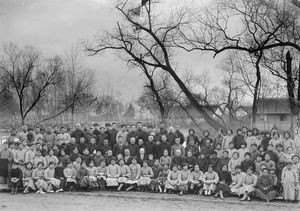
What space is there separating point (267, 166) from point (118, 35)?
39.1 feet

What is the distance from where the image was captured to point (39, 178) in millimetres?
13891

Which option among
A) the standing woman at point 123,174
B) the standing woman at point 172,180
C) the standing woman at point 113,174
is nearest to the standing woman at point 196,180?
the standing woman at point 172,180

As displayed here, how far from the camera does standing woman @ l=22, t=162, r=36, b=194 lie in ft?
45.0

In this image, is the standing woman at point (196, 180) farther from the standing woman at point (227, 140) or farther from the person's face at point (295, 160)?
the person's face at point (295, 160)

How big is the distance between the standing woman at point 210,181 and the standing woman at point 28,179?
5732 mm

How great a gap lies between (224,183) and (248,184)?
0.77m

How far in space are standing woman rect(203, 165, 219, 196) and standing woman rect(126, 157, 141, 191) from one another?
2.38 meters

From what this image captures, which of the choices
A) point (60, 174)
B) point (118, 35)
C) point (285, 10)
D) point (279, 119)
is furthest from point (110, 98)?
point (60, 174)

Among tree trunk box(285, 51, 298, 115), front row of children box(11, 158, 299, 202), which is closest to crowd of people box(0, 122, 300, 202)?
front row of children box(11, 158, 299, 202)

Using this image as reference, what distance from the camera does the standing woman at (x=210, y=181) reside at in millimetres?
13312

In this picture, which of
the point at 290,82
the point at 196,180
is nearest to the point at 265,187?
the point at 196,180

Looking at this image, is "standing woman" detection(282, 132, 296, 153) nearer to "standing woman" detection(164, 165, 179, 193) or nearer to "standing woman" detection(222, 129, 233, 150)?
"standing woman" detection(222, 129, 233, 150)

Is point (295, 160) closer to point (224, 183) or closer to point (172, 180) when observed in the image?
point (224, 183)

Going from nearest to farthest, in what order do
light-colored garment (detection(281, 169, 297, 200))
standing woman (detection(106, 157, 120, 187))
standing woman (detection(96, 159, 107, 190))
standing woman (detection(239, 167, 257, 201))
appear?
light-colored garment (detection(281, 169, 297, 200))
standing woman (detection(239, 167, 257, 201))
standing woman (detection(106, 157, 120, 187))
standing woman (detection(96, 159, 107, 190))
